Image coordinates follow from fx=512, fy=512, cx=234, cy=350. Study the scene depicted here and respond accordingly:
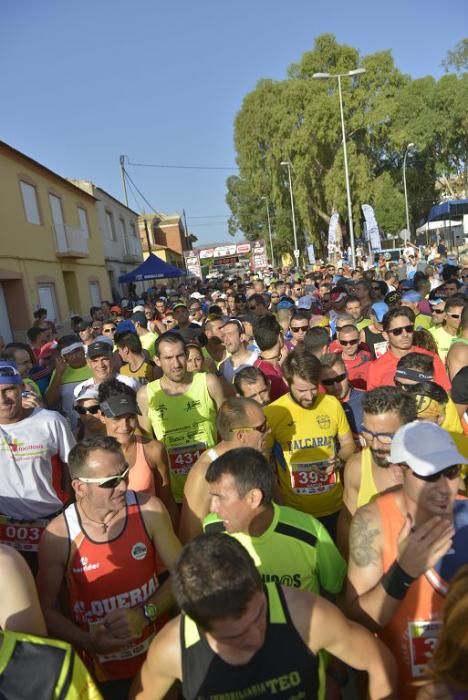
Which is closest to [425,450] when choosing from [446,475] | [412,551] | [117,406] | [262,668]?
[446,475]

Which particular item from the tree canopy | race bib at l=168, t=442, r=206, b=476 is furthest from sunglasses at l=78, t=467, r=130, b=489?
the tree canopy

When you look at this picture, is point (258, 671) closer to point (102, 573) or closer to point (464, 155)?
point (102, 573)

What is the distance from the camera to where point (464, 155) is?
41.6 metres

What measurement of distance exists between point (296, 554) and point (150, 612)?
30.7 inches

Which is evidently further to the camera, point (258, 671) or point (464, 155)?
point (464, 155)

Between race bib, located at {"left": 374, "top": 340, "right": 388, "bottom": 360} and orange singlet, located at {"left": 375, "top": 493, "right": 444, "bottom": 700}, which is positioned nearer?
orange singlet, located at {"left": 375, "top": 493, "right": 444, "bottom": 700}

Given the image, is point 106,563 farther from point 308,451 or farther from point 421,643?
point 308,451

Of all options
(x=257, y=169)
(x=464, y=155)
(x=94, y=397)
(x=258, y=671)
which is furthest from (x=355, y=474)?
(x=464, y=155)

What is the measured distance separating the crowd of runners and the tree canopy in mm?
29904

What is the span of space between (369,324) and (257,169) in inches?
1389

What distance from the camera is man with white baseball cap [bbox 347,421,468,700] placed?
1859mm

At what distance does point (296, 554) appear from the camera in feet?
7.32

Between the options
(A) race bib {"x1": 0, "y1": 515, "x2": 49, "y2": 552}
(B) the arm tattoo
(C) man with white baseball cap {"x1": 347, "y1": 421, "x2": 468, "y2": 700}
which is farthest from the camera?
(A) race bib {"x1": 0, "y1": 515, "x2": 49, "y2": 552}

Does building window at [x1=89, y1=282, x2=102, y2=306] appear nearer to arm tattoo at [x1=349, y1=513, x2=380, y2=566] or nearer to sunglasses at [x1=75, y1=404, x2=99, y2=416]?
sunglasses at [x1=75, y1=404, x2=99, y2=416]
